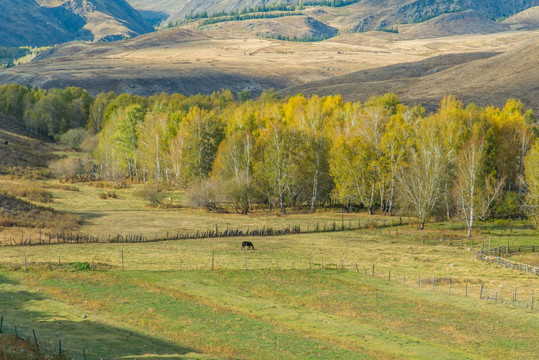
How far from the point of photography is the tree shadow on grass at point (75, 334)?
27838mm

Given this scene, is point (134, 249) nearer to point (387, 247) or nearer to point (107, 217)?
point (107, 217)

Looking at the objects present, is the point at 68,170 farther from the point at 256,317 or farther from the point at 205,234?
the point at 256,317

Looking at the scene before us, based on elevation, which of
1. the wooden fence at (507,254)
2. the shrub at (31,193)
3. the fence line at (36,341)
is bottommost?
the wooden fence at (507,254)

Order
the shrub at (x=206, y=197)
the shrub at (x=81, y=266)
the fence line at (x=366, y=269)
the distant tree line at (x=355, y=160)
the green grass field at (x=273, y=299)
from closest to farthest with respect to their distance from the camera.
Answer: the green grass field at (x=273, y=299)
the fence line at (x=366, y=269)
the shrub at (x=81, y=266)
the distant tree line at (x=355, y=160)
the shrub at (x=206, y=197)

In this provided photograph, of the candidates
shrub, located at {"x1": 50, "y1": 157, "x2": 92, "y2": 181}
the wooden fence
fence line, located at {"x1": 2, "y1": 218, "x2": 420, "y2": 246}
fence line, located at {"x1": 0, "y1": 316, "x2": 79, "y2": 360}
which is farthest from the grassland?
shrub, located at {"x1": 50, "y1": 157, "x2": 92, "y2": 181}

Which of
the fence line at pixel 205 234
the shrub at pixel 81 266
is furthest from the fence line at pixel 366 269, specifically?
the fence line at pixel 205 234

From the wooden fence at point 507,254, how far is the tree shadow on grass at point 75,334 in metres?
36.9

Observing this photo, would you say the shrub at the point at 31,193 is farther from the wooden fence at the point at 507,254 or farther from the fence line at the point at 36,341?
the wooden fence at the point at 507,254

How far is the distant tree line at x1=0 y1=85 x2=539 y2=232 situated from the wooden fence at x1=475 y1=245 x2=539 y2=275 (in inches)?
415

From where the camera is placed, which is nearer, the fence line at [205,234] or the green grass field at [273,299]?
the green grass field at [273,299]

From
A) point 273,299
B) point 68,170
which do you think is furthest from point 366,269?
point 68,170

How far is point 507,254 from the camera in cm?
6081

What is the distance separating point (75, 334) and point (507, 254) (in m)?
45.8

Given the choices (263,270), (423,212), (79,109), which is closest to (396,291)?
(263,270)
